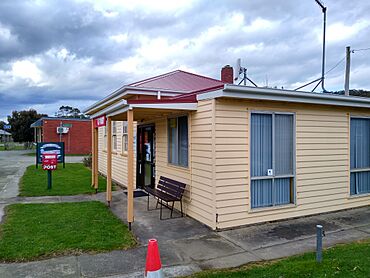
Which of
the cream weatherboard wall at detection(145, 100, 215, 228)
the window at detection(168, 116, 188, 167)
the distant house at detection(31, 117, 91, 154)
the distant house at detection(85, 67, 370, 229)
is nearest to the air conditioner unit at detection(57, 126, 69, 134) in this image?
the distant house at detection(31, 117, 91, 154)

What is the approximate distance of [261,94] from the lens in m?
6.24

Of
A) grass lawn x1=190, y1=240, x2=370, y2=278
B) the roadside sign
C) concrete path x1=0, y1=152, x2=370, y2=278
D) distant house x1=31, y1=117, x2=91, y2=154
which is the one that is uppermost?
distant house x1=31, y1=117, x2=91, y2=154

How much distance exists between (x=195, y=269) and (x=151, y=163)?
5.88m

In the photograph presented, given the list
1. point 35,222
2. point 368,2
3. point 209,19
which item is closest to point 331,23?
point 368,2

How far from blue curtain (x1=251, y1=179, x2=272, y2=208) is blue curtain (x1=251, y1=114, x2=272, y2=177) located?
0.19 m

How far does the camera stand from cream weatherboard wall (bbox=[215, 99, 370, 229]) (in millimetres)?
6133

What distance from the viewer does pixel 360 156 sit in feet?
27.0

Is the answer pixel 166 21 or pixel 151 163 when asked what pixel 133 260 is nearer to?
pixel 151 163

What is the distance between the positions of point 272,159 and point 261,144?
440 millimetres

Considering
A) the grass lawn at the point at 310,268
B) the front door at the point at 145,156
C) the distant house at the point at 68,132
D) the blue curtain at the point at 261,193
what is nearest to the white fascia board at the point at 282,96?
the blue curtain at the point at 261,193

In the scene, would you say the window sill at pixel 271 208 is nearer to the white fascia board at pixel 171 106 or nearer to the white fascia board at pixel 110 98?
the white fascia board at pixel 171 106

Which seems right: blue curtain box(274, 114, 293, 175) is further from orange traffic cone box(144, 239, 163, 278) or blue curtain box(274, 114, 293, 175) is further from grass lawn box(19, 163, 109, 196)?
grass lawn box(19, 163, 109, 196)

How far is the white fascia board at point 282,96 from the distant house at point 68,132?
25621mm

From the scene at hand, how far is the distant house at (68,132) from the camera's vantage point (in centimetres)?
2962
